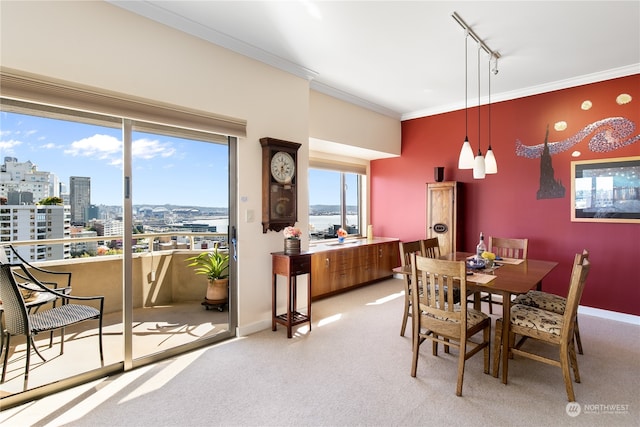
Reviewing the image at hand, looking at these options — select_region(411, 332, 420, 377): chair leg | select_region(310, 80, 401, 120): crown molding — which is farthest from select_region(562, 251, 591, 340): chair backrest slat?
select_region(310, 80, 401, 120): crown molding

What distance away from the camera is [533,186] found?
4.55 m

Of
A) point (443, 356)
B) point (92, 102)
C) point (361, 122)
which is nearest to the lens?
point (92, 102)

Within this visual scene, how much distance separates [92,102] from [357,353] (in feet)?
9.63

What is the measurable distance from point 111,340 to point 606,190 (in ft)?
17.9

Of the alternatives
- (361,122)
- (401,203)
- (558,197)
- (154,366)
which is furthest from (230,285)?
(558,197)

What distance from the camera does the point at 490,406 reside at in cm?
225

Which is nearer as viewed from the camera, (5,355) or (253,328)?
(5,355)

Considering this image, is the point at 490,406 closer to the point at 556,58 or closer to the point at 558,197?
the point at 558,197

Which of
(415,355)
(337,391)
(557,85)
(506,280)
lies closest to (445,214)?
(557,85)

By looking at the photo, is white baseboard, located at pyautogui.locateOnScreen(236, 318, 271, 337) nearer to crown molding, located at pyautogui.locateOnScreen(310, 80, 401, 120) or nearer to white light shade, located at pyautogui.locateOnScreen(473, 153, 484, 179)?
white light shade, located at pyautogui.locateOnScreen(473, 153, 484, 179)

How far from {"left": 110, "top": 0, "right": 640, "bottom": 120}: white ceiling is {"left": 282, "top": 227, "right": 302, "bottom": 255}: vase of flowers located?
1822mm

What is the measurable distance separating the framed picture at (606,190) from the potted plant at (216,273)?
427 centimetres

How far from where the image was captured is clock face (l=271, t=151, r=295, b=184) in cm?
360

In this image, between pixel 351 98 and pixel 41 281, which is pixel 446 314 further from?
pixel 351 98
